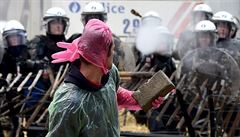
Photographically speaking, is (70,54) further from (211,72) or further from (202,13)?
(202,13)

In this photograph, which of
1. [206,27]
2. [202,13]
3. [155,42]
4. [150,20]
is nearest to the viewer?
[206,27]

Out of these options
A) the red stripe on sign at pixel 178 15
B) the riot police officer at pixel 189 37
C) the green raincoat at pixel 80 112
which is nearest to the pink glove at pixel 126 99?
the green raincoat at pixel 80 112

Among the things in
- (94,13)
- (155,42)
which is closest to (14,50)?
(94,13)

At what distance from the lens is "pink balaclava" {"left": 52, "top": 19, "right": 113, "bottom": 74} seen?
11.5ft

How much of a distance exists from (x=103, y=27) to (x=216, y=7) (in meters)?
9.16

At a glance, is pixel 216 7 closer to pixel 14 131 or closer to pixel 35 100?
pixel 35 100

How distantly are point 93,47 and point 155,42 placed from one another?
5718 mm

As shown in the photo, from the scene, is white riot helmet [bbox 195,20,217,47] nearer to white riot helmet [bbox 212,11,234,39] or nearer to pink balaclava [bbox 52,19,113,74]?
white riot helmet [bbox 212,11,234,39]

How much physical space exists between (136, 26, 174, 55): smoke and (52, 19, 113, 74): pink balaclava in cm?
525

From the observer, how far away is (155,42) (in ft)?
30.1

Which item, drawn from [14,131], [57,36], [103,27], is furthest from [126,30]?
[103,27]

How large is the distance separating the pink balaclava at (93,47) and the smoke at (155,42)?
17.2 ft

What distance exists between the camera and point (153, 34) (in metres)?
9.55

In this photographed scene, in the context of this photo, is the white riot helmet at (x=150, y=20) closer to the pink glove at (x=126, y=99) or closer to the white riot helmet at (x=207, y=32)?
the white riot helmet at (x=207, y=32)
